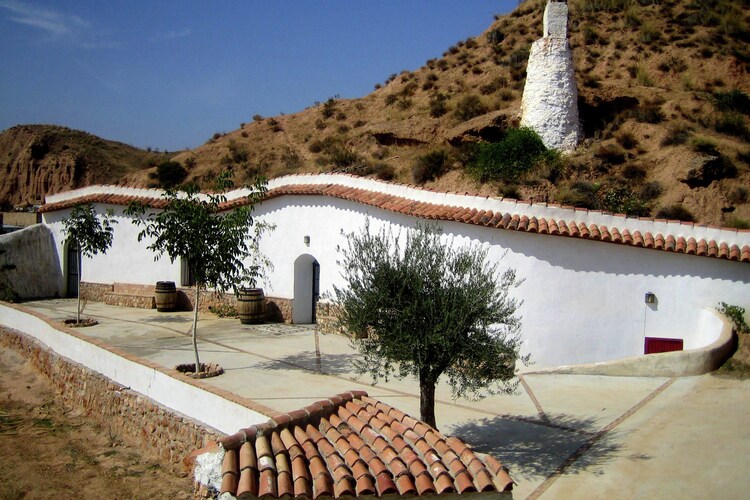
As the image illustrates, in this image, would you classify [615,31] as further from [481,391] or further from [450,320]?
[450,320]

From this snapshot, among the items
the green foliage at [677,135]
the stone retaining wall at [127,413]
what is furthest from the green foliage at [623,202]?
the stone retaining wall at [127,413]

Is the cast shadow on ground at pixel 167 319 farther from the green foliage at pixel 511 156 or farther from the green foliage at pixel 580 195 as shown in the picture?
the green foliage at pixel 580 195

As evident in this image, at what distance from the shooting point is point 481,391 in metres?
10.8

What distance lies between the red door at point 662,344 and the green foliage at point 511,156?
1075cm

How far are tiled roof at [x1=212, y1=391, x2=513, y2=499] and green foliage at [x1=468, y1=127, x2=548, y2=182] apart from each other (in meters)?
16.9

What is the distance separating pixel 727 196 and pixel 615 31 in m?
18.7

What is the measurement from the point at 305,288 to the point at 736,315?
10880mm

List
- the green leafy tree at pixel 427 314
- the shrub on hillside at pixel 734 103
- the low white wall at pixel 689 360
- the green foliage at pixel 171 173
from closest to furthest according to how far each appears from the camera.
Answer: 1. the green leafy tree at pixel 427 314
2. the low white wall at pixel 689 360
3. the shrub on hillside at pixel 734 103
4. the green foliage at pixel 171 173

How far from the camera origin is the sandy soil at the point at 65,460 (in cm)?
1020

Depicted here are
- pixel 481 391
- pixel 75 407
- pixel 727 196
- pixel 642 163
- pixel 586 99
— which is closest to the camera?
pixel 481 391

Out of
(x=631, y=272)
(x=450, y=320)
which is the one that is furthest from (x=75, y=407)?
(x=631, y=272)

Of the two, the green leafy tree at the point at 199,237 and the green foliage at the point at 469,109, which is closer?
the green leafy tree at the point at 199,237

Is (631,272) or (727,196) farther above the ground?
(727,196)

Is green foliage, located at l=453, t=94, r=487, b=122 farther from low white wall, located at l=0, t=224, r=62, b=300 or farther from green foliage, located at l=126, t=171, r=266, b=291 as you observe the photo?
green foliage, located at l=126, t=171, r=266, b=291
